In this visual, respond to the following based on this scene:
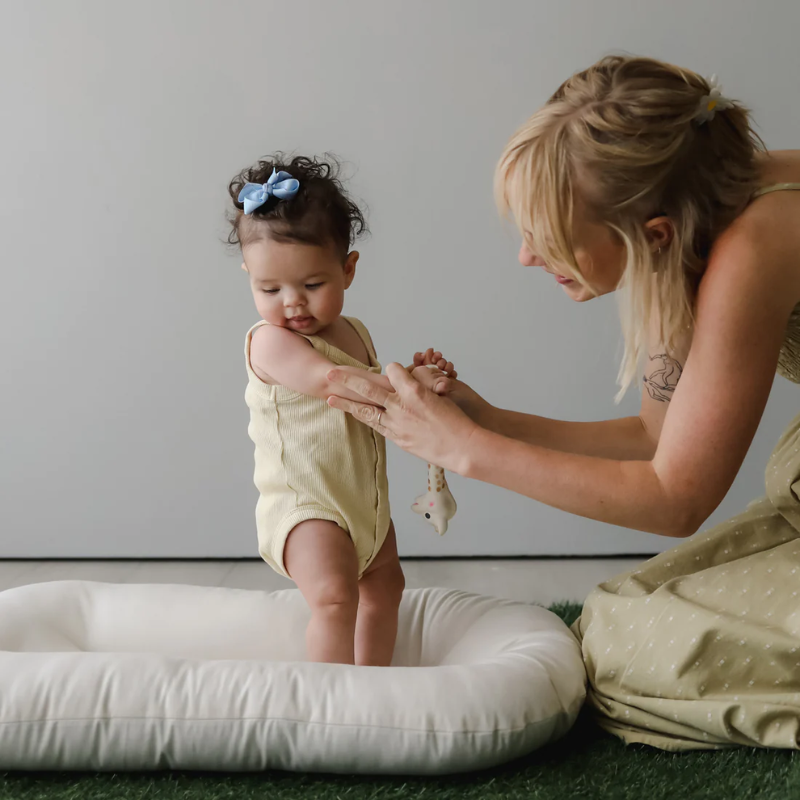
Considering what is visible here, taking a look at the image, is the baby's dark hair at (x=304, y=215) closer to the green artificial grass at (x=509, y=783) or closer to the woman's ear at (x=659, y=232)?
the woman's ear at (x=659, y=232)

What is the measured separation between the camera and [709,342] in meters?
1.29

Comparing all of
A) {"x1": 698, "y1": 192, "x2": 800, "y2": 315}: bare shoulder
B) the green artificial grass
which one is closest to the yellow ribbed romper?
the green artificial grass

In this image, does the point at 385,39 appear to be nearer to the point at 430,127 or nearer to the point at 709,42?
the point at 430,127

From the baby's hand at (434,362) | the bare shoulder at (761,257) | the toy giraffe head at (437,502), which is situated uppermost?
the bare shoulder at (761,257)

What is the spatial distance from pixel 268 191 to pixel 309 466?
49cm

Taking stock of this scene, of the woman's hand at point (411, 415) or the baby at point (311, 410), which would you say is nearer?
the woman's hand at point (411, 415)

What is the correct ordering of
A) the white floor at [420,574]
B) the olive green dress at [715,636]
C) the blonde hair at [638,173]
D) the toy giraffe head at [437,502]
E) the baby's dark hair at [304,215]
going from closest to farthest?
the blonde hair at [638,173]
the olive green dress at [715,636]
the baby's dark hair at [304,215]
the toy giraffe head at [437,502]
the white floor at [420,574]

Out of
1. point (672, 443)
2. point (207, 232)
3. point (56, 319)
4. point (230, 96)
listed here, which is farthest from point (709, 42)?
point (56, 319)

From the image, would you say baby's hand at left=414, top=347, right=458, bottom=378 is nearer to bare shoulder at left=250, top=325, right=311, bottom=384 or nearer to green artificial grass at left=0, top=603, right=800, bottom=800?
bare shoulder at left=250, top=325, right=311, bottom=384

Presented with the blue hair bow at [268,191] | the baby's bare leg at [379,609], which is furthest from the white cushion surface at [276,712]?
the blue hair bow at [268,191]

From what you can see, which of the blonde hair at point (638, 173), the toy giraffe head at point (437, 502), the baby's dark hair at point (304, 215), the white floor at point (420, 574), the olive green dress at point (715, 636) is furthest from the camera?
the white floor at point (420, 574)

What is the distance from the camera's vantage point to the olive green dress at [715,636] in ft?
4.57

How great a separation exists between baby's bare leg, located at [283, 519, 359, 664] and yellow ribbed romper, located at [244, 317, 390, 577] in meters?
0.03

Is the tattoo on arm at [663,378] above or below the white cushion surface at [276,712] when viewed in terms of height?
above
